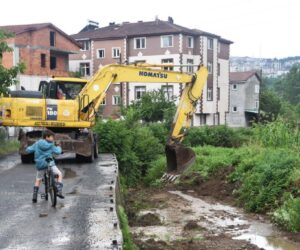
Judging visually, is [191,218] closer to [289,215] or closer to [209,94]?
[289,215]

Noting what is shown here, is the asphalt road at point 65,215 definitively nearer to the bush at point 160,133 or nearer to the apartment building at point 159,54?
the bush at point 160,133

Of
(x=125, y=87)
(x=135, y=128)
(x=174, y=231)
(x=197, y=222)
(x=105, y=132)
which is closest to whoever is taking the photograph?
(x=174, y=231)

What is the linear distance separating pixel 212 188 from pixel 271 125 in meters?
5.48

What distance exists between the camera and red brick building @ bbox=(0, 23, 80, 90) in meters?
45.2

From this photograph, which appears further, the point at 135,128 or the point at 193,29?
the point at 193,29

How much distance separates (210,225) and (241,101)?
58791 mm

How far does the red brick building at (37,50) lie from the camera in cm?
4519

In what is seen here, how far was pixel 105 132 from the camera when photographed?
22.5 meters

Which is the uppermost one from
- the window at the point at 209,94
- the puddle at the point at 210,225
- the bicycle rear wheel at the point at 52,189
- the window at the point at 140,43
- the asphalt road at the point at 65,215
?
the window at the point at 140,43

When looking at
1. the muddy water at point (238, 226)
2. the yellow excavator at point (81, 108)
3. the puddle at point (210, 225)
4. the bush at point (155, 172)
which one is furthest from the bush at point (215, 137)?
the muddy water at point (238, 226)

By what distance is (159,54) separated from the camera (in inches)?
Answer: 2265

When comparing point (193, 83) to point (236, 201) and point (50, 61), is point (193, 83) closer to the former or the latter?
point (236, 201)

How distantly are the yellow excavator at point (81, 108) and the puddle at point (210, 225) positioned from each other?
327 cm

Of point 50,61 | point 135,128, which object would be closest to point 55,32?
point 50,61
